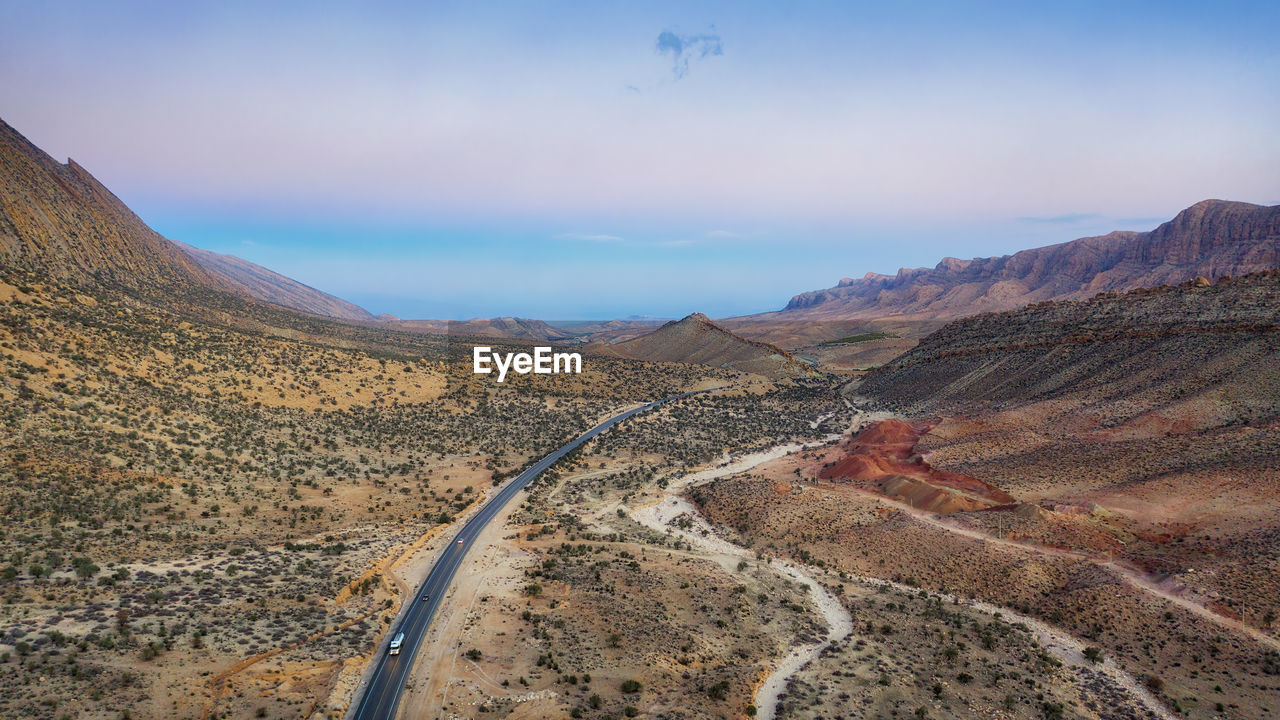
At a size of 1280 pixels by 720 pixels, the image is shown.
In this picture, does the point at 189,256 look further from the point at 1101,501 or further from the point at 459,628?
the point at 1101,501

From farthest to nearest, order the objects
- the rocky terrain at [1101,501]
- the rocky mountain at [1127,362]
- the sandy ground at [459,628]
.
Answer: the rocky mountain at [1127,362]
the rocky terrain at [1101,501]
the sandy ground at [459,628]

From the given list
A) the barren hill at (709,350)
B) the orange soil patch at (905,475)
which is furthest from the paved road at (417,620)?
the barren hill at (709,350)

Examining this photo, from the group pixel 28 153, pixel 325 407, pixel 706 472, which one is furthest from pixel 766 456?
pixel 28 153

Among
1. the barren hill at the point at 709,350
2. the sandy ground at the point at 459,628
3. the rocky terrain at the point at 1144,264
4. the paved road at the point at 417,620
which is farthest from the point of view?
the rocky terrain at the point at 1144,264

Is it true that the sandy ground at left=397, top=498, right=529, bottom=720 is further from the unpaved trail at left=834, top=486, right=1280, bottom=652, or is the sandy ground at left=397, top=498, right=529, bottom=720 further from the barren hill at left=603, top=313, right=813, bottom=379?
the barren hill at left=603, top=313, right=813, bottom=379

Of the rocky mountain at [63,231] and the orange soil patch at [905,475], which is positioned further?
the rocky mountain at [63,231]

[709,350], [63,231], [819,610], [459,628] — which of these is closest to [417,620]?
[459,628]

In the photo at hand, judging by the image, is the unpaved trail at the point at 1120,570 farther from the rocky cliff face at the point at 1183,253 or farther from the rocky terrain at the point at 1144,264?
the rocky cliff face at the point at 1183,253

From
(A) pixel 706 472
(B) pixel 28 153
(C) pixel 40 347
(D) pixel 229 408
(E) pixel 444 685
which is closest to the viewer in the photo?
(E) pixel 444 685

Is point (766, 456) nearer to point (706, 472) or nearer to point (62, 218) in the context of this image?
point (706, 472)
